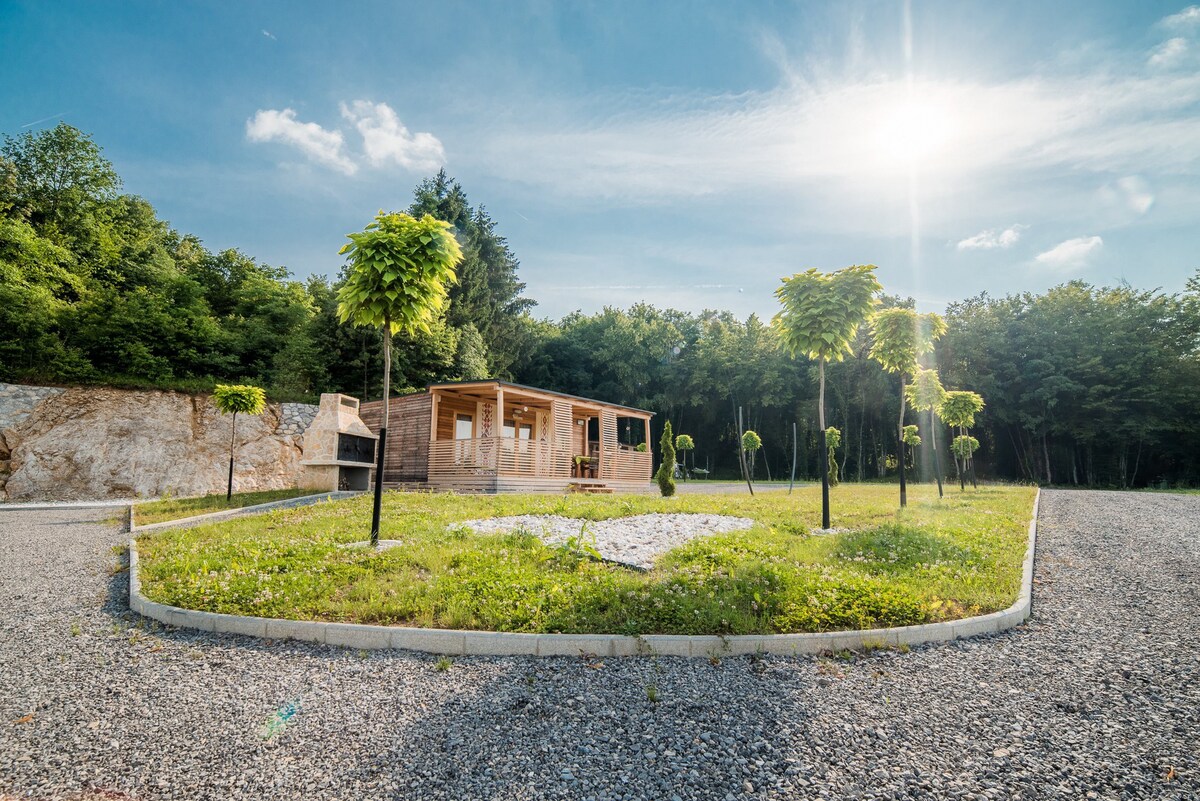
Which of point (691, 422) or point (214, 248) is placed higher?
point (214, 248)

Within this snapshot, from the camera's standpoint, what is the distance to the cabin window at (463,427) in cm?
2088

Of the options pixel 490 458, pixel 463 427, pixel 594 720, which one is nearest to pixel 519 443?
pixel 490 458

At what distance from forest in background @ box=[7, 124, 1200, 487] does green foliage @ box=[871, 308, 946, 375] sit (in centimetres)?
1764

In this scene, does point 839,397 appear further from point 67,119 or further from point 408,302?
point 67,119

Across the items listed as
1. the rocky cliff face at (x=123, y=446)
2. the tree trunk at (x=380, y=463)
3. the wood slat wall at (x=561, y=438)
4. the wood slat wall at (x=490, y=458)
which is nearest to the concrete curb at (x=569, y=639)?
the tree trunk at (x=380, y=463)

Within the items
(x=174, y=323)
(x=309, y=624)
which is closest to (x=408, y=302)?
(x=309, y=624)

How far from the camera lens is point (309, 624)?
15.1 feet

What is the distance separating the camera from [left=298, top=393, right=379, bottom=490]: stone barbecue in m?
15.3

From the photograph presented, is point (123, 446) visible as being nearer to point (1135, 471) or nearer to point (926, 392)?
point (926, 392)

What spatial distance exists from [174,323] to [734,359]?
30.2m

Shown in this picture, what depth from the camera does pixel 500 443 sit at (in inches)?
648

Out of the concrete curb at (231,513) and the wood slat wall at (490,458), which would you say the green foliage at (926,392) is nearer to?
the wood slat wall at (490,458)

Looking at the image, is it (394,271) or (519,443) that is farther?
(519,443)

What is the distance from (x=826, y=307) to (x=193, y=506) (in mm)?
13984
